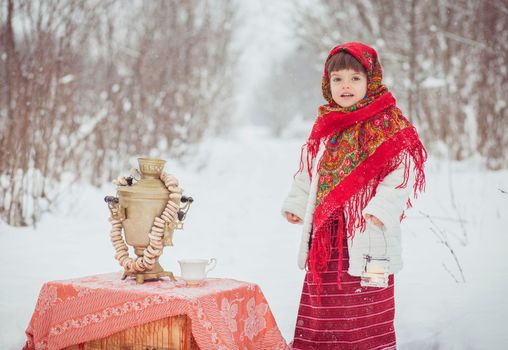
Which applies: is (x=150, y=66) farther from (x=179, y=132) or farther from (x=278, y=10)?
(x=278, y=10)

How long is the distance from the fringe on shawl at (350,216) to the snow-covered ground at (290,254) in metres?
0.82

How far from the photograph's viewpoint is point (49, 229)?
19.0 ft

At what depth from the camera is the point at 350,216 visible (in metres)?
2.62

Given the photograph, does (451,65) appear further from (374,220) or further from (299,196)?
(374,220)

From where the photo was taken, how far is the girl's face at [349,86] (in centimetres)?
271

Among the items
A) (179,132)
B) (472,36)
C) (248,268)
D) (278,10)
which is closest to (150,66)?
(179,132)

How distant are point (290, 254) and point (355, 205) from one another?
275 centimetres

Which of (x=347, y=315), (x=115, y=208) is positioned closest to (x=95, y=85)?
(x=115, y=208)

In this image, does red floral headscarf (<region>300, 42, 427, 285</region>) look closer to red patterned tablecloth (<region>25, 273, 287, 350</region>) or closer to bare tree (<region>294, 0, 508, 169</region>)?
red patterned tablecloth (<region>25, 273, 287, 350</region>)

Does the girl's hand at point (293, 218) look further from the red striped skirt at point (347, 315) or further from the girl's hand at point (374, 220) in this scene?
the girl's hand at point (374, 220)

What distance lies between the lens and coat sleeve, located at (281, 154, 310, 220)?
2895mm

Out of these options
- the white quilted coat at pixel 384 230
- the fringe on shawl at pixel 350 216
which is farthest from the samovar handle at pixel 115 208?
the white quilted coat at pixel 384 230

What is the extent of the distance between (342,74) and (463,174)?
220 inches

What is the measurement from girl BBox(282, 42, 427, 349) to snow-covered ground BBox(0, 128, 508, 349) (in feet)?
2.18
